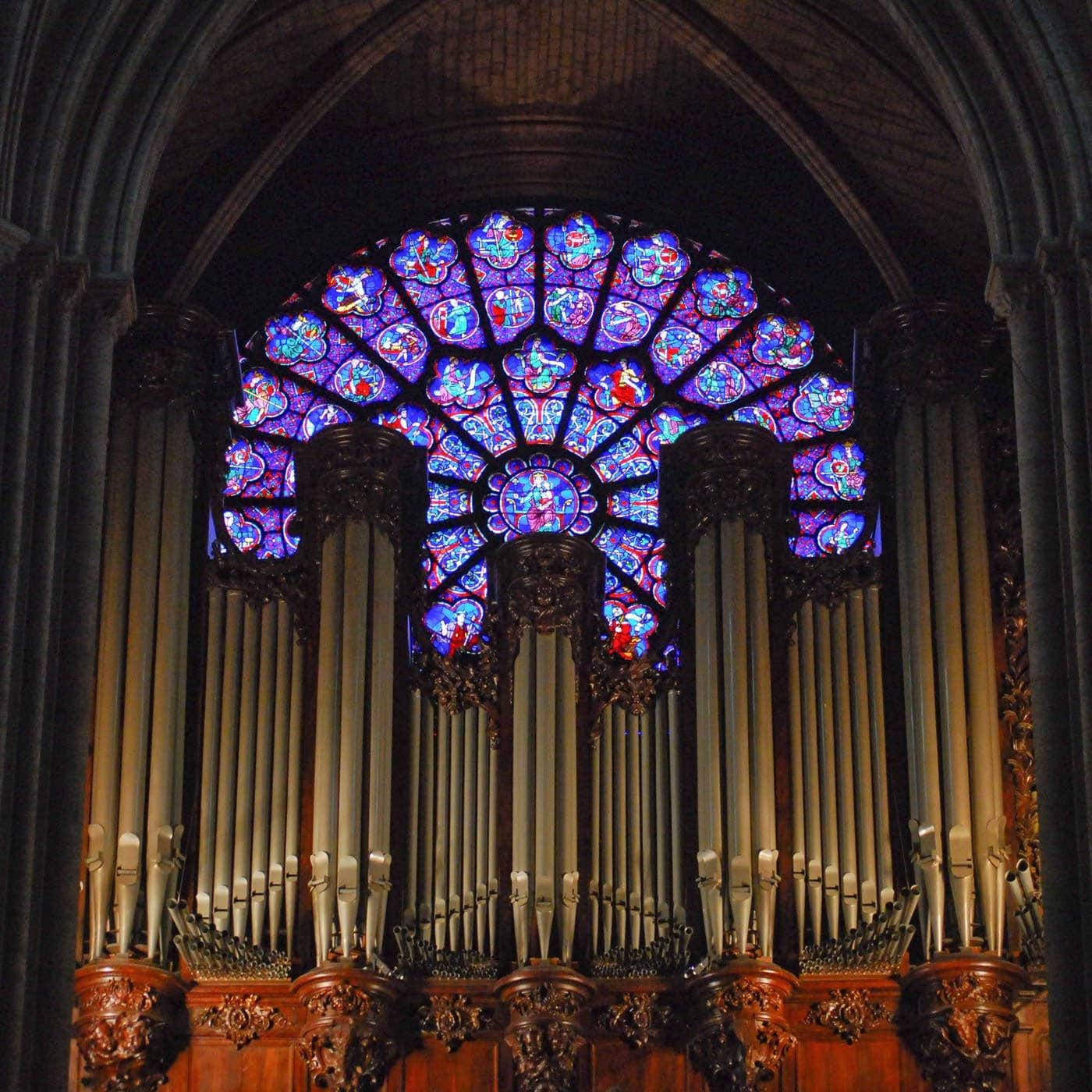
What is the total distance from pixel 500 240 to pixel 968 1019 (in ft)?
21.1

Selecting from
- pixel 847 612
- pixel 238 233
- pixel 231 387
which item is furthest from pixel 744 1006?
pixel 238 233

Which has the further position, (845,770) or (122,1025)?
(845,770)

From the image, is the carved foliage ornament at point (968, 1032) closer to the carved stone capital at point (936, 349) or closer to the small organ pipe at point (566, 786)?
the small organ pipe at point (566, 786)

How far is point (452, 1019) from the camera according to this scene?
1616 cm

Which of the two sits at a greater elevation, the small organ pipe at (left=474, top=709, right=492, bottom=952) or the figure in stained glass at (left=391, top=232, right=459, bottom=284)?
the figure in stained glass at (left=391, top=232, right=459, bottom=284)

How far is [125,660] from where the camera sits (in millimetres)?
16812

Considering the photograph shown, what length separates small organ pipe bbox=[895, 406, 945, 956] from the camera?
53.0 feet

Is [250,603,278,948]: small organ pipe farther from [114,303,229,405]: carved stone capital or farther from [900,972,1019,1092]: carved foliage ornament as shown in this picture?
[900,972,1019,1092]: carved foliage ornament

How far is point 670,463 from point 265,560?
239 cm

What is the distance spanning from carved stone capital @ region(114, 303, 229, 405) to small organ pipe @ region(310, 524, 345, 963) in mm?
1315

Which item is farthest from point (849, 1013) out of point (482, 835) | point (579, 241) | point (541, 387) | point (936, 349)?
point (579, 241)

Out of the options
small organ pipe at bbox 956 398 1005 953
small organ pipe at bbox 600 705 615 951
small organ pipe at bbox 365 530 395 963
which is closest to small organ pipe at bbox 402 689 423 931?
small organ pipe at bbox 365 530 395 963

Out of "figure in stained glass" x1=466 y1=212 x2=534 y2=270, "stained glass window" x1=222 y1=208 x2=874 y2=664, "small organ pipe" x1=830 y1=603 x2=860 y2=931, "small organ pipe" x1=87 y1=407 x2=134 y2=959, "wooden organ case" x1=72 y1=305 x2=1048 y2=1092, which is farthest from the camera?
"figure in stained glass" x1=466 y1=212 x2=534 y2=270

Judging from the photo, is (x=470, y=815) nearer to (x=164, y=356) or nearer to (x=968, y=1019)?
(x=968, y=1019)
